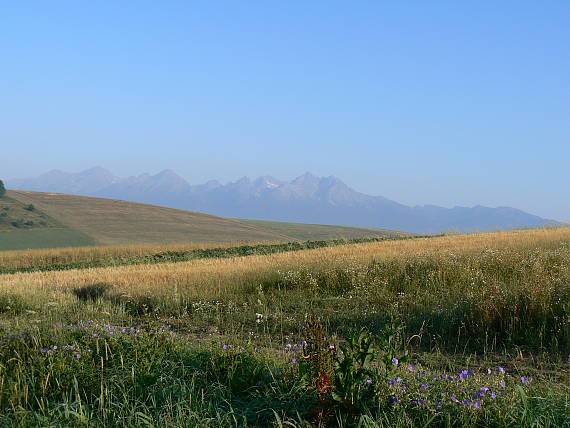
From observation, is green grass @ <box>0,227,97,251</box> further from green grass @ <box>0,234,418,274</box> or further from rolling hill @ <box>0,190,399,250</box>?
green grass @ <box>0,234,418,274</box>

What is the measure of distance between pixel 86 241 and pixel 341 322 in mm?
54483

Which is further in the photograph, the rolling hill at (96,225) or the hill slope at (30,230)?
the rolling hill at (96,225)

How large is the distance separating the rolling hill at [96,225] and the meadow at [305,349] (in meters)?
42.1

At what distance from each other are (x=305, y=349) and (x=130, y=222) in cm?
7724

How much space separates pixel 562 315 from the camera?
8492 mm

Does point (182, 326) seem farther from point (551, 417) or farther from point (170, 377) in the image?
point (551, 417)

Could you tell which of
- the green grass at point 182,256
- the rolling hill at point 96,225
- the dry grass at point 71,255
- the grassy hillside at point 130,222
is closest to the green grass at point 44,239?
the rolling hill at point 96,225

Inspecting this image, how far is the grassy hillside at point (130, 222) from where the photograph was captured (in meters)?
69.0

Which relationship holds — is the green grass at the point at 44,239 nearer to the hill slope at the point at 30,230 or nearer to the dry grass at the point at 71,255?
the hill slope at the point at 30,230

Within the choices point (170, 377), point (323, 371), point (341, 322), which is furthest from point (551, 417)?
point (341, 322)

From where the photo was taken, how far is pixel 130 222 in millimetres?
79000

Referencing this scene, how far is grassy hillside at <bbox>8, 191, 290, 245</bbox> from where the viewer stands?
226 ft

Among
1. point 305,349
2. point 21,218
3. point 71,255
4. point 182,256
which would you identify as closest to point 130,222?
point 21,218

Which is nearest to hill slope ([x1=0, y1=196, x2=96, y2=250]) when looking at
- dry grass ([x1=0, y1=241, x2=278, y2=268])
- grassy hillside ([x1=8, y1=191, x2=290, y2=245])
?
grassy hillside ([x1=8, y1=191, x2=290, y2=245])
